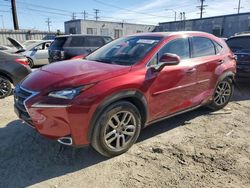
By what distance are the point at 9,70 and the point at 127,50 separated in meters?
4.01

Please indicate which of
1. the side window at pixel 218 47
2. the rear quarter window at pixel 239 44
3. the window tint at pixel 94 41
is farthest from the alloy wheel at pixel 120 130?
the window tint at pixel 94 41

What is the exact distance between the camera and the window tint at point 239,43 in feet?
25.1

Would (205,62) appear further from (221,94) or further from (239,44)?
(239,44)

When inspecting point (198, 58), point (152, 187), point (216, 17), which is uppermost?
point (216, 17)

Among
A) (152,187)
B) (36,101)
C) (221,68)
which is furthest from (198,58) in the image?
(36,101)

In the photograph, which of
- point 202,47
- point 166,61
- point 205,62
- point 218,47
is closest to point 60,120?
point 166,61

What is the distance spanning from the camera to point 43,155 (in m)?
3.69

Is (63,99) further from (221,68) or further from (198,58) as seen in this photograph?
(221,68)

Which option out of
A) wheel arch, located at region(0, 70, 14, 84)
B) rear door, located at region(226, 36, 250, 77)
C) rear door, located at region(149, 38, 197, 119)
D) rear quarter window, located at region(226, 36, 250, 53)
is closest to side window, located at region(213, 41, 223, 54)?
rear door, located at region(149, 38, 197, 119)

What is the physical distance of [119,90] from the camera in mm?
3412

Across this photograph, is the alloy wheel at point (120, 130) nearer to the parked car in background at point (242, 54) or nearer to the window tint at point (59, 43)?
the parked car in background at point (242, 54)

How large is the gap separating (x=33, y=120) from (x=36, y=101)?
0.26m

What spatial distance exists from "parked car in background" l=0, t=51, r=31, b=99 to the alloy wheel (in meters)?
4.35

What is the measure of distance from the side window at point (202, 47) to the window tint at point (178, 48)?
21 centimetres
